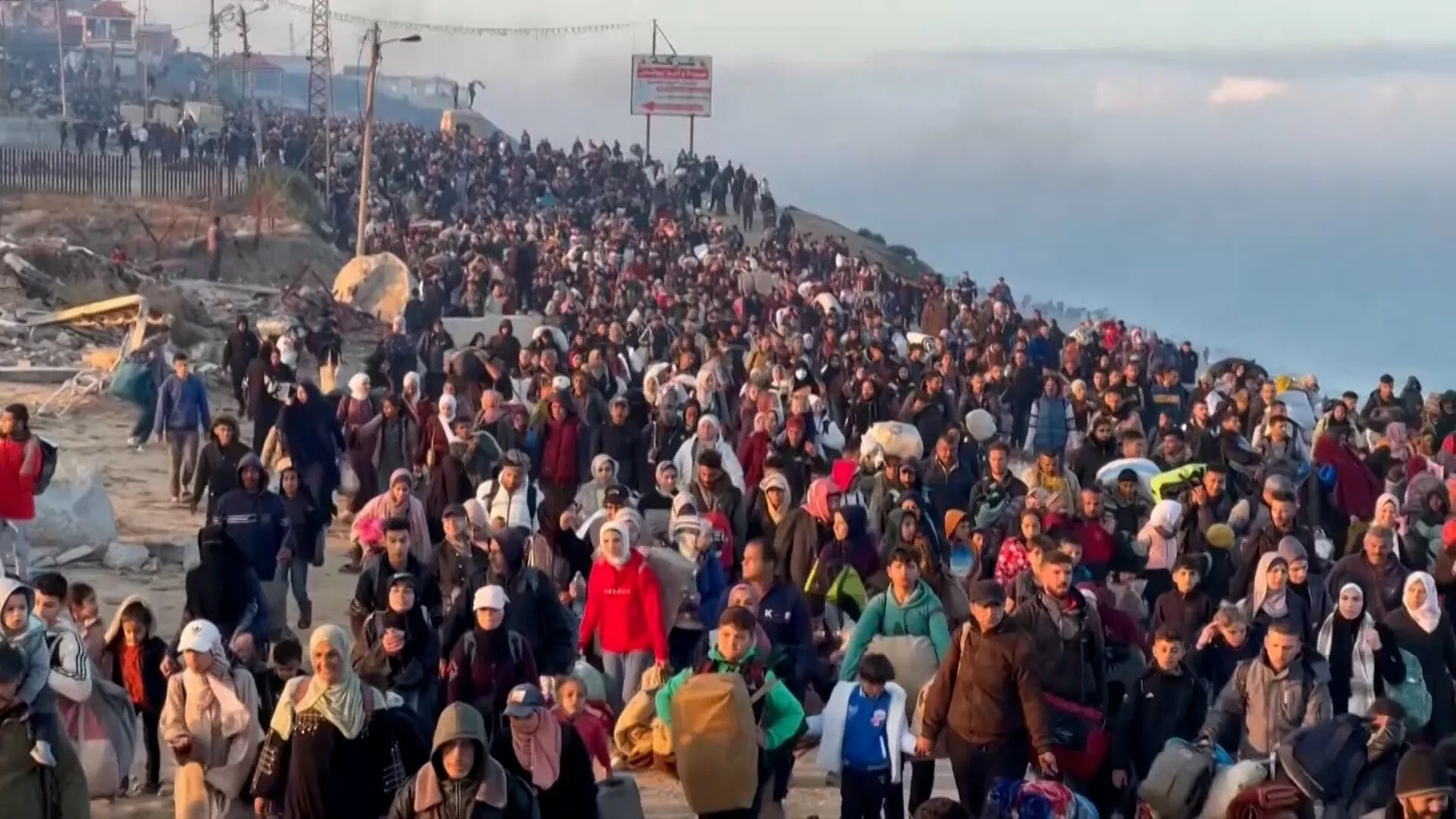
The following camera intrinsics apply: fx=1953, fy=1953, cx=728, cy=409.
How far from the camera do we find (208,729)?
728 cm

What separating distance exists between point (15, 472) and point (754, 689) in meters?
5.44

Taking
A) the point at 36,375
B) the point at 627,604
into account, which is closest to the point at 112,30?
the point at 36,375

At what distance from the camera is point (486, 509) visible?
10.8m

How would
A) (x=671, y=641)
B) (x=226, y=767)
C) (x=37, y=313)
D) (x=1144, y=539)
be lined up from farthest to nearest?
(x=37, y=313) < (x=1144, y=539) < (x=671, y=641) < (x=226, y=767)

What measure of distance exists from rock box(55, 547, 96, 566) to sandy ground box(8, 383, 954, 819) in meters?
0.09

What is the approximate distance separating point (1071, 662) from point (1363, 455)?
8014 millimetres

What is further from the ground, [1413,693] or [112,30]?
[112,30]

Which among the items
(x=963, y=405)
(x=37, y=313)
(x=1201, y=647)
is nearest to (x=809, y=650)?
(x=1201, y=647)

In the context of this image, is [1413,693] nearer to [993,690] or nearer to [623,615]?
[993,690]

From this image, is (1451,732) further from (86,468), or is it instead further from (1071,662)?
(86,468)

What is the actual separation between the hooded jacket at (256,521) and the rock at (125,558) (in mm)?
3555

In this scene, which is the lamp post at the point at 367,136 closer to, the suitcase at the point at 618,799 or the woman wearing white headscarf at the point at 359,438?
the woman wearing white headscarf at the point at 359,438

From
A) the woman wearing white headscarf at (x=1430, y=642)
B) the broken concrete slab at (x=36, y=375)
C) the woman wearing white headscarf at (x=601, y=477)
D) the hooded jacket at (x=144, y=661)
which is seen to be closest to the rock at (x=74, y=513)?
the woman wearing white headscarf at (x=601, y=477)

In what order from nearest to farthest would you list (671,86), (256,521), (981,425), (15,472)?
(256,521)
(15,472)
(981,425)
(671,86)
